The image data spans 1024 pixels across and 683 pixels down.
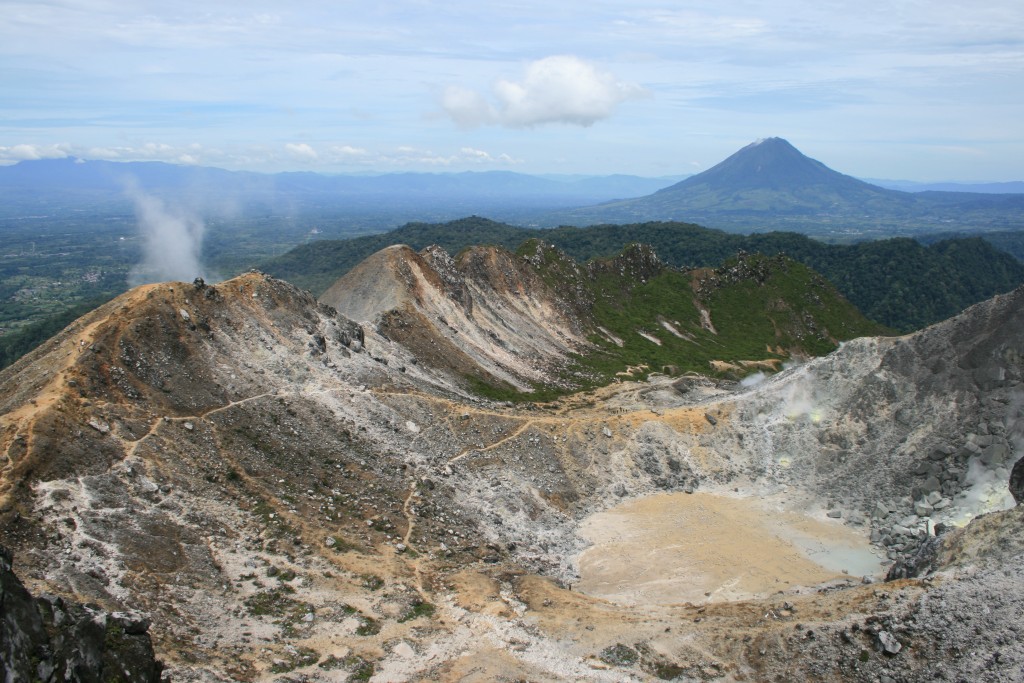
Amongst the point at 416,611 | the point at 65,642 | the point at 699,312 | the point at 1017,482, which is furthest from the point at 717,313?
the point at 65,642

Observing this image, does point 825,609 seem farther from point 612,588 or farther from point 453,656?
point 453,656

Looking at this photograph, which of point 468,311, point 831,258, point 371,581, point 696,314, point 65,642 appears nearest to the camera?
point 65,642

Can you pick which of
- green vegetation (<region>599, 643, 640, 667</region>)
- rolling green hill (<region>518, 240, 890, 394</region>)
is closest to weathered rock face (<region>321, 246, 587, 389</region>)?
rolling green hill (<region>518, 240, 890, 394</region>)

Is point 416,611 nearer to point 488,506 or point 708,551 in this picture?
point 488,506

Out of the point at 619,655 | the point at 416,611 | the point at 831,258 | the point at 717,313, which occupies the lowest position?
the point at 619,655

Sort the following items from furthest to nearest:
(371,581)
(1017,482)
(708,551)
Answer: (708,551), (1017,482), (371,581)

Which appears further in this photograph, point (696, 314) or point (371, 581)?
point (696, 314)

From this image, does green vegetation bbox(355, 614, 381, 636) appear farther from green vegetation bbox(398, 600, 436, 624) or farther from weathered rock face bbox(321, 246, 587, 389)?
weathered rock face bbox(321, 246, 587, 389)

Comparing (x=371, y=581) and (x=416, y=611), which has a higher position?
(x=371, y=581)
